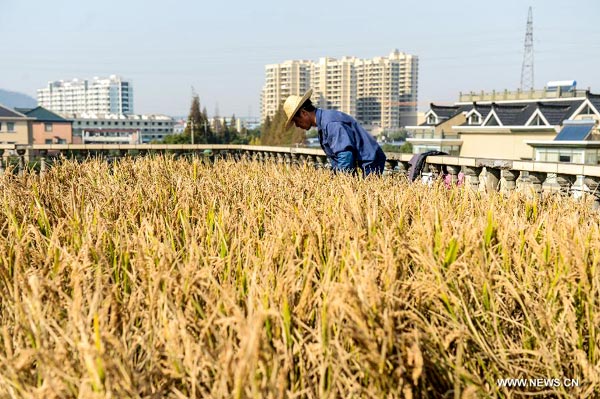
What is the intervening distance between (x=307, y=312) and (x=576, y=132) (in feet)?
111

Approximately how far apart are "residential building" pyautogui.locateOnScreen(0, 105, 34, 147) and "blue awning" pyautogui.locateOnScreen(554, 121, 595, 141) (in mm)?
78377

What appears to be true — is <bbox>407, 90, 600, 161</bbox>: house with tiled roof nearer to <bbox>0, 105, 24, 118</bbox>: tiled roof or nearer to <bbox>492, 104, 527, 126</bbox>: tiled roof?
<bbox>492, 104, 527, 126</bbox>: tiled roof

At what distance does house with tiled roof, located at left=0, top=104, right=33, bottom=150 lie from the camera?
89.0 metres

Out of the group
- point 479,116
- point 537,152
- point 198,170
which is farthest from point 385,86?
point 198,170

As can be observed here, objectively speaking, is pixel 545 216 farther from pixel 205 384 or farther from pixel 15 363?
pixel 15 363

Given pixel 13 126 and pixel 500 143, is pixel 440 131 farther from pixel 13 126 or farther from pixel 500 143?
pixel 13 126

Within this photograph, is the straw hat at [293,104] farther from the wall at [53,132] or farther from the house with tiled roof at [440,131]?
the wall at [53,132]

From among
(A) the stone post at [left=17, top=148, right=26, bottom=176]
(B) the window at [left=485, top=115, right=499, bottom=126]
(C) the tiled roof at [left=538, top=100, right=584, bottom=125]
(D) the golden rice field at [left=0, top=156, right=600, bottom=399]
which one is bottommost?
(D) the golden rice field at [left=0, top=156, right=600, bottom=399]

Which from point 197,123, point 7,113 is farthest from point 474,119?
point 7,113

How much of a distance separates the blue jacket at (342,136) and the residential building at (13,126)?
92.1 meters

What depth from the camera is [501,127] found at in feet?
152

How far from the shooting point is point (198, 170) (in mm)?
5453

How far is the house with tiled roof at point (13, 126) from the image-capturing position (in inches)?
3504

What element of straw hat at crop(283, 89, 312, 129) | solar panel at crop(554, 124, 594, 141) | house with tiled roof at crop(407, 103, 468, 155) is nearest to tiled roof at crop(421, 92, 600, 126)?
house with tiled roof at crop(407, 103, 468, 155)
